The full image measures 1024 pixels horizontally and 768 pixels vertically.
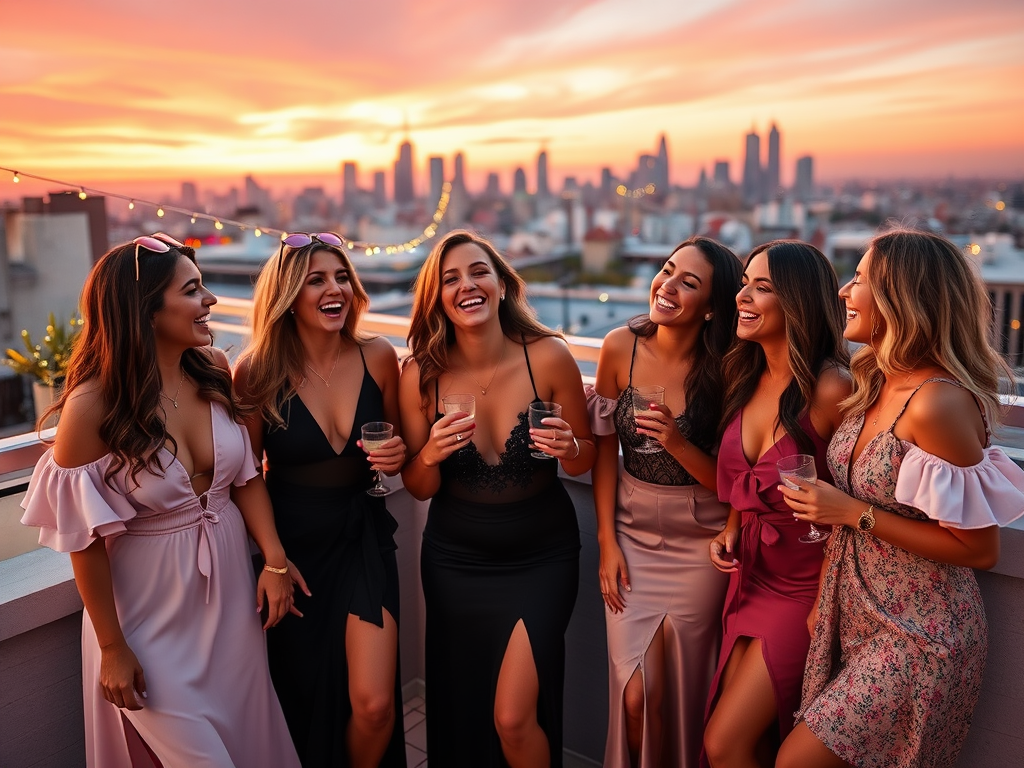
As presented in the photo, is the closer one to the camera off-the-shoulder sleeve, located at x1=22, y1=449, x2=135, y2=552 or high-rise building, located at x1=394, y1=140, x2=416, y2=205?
off-the-shoulder sleeve, located at x1=22, y1=449, x2=135, y2=552

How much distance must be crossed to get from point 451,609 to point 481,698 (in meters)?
0.30

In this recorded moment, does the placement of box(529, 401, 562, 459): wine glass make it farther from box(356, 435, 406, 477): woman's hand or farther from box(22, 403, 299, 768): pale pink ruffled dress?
box(22, 403, 299, 768): pale pink ruffled dress

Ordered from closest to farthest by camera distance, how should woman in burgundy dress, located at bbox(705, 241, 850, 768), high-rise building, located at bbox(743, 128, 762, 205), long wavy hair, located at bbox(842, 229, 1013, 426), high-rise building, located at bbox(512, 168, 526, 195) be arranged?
1. long wavy hair, located at bbox(842, 229, 1013, 426)
2. woman in burgundy dress, located at bbox(705, 241, 850, 768)
3. high-rise building, located at bbox(743, 128, 762, 205)
4. high-rise building, located at bbox(512, 168, 526, 195)

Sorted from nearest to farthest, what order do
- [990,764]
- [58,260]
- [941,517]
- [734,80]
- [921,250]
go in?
[941,517] → [921,250] → [990,764] → [58,260] → [734,80]

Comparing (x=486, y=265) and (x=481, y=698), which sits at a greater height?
(x=486, y=265)

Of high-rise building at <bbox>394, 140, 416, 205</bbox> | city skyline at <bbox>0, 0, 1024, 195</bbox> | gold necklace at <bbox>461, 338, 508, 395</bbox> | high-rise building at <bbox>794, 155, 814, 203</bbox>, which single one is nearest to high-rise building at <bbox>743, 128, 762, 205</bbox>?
city skyline at <bbox>0, 0, 1024, 195</bbox>

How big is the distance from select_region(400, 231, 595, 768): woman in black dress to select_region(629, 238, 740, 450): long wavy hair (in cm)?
35

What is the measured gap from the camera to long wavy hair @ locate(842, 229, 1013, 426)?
1.74 meters

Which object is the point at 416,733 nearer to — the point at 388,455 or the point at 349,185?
the point at 388,455

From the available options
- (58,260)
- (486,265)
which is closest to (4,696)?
(486,265)

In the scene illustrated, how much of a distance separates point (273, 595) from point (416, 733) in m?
1.14

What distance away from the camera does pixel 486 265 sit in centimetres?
243

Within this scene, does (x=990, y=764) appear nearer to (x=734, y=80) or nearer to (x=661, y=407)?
(x=661, y=407)

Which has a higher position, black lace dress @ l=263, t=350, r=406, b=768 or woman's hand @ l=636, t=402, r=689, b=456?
woman's hand @ l=636, t=402, r=689, b=456
